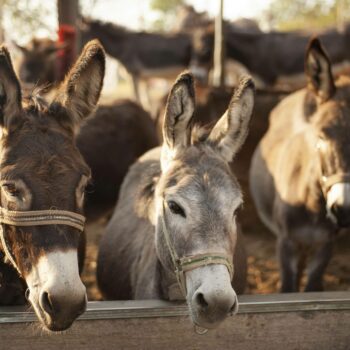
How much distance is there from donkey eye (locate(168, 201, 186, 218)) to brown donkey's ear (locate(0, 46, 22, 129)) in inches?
33.7

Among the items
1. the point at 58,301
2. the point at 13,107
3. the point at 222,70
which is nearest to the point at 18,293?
the point at 58,301

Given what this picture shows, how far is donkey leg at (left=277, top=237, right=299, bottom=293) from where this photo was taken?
4.44m

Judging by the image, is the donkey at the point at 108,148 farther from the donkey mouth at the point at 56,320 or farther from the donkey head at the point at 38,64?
Result: the donkey head at the point at 38,64

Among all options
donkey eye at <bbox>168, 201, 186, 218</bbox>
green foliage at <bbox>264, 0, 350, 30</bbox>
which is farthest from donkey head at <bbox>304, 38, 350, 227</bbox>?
green foliage at <bbox>264, 0, 350, 30</bbox>

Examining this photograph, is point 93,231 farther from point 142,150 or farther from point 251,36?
point 251,36

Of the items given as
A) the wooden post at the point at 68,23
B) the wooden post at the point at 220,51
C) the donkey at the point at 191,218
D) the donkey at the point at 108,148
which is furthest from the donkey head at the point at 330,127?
the wooden post at the point at 68,23

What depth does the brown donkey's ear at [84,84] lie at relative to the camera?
2783 millimetres

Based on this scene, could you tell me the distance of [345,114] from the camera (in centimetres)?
412

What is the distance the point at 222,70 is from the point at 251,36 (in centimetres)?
493

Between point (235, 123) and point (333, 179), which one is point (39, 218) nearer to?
point (235, 123)

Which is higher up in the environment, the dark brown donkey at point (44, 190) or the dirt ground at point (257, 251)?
the dark brown donkey at point (44, 190)

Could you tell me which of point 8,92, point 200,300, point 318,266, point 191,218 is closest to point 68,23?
point 318,266

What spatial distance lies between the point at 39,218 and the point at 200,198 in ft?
2.54

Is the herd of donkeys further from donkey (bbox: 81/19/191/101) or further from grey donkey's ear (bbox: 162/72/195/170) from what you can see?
donkey (bbox: 81/19/191/101)
